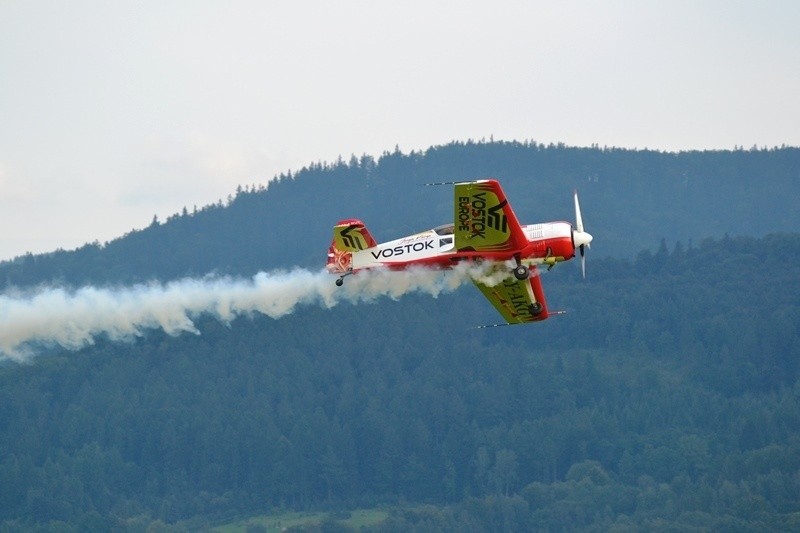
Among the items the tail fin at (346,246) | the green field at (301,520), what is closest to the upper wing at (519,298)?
the tail fin at (346,246)

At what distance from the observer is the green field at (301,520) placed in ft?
457

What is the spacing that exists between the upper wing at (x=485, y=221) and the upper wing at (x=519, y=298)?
3716 millimetres

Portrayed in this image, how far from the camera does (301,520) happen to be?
146125 mm

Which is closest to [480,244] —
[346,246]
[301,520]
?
[346,246]

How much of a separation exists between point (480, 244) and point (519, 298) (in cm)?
502

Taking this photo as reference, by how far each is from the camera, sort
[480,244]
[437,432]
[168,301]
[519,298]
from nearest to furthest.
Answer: [480,244] < [519,298] < [168,301] < [437,432]

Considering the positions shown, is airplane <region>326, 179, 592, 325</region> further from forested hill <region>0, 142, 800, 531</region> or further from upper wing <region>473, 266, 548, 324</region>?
forested hill <region>0, 142, 800, 531</region>

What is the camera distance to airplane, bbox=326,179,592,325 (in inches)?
1937

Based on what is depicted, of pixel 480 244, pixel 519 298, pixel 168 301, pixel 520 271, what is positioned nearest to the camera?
pixel 520 271

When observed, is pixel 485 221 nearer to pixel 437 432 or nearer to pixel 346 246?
pixel 346 246

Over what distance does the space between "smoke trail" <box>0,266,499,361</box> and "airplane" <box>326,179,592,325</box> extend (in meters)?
0.65

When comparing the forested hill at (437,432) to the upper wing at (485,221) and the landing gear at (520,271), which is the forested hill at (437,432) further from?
the upper wing at (485,221)

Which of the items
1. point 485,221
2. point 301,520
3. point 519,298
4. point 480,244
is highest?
point 485,221

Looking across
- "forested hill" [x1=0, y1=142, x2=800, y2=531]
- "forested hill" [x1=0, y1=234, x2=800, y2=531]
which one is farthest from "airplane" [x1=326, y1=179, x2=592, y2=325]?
"forested hill" [x1=0, y1=234, x2=800, y2=531]
